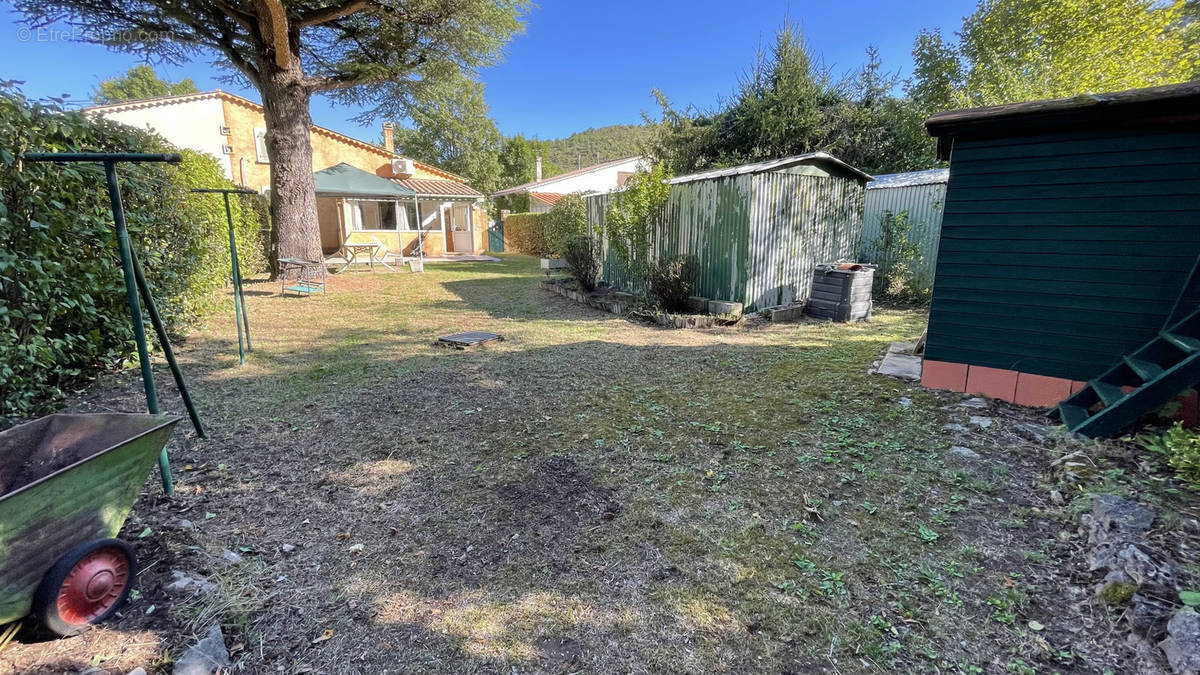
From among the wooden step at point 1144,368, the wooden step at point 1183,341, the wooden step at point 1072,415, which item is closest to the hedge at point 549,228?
the wooden step at point 1072,415

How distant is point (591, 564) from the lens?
220 centimetres

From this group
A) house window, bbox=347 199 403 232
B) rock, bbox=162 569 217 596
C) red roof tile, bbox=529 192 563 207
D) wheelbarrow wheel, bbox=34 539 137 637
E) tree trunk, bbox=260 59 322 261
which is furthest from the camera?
red roof tile, bbox=529 192 563 207

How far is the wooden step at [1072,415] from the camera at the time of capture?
10.5ft

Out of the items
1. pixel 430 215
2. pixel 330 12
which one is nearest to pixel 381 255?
pixel 430 215

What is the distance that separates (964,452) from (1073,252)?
1790 mm

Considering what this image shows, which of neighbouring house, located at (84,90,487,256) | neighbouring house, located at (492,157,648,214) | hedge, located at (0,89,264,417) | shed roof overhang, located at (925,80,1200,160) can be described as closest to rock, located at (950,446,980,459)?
shed roof overhang, located at (925,80,1200,160)

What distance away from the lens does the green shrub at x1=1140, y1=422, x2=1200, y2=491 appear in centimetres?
235

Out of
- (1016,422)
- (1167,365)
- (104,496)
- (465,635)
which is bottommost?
(465,635)

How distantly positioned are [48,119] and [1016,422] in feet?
22.1

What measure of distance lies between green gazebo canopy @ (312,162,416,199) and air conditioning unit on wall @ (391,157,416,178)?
7.53 ft

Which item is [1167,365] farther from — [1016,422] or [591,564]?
[591,564]

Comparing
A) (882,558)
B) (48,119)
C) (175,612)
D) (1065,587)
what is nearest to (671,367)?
(882,558)

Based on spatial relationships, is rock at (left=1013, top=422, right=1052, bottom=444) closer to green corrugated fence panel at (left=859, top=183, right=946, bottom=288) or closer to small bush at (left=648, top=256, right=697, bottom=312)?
small bush at (left=648, top=256, right=697, bottom=312)

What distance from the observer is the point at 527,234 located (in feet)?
77.2
